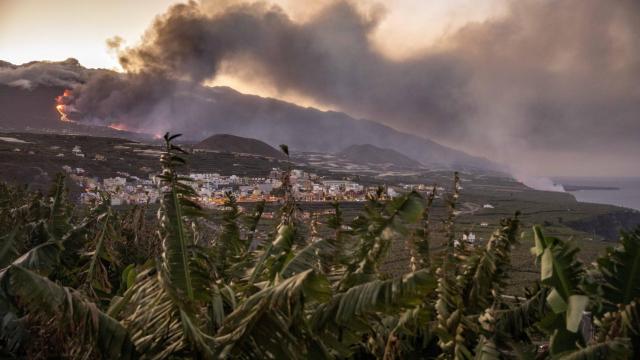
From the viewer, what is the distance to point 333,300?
354 cm

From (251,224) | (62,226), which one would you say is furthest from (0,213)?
(251,224)

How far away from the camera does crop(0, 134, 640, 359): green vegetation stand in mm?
3219

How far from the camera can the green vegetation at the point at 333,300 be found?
10.6 ft

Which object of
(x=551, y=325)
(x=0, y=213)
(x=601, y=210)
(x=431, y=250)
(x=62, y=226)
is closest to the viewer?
(x=551, y=325)

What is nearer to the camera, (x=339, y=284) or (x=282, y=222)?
(x=339, y=284)

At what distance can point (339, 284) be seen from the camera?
454 centimetres

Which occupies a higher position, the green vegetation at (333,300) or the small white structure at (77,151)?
the green vegetation at (333,300)

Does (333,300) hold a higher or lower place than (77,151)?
higher

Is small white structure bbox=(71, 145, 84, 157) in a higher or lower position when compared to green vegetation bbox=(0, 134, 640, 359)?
lower

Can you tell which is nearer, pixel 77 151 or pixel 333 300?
pixel 333 300

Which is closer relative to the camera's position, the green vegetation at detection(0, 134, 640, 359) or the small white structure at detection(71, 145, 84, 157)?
the green vegetation at detection(0, 134, 640, 359)

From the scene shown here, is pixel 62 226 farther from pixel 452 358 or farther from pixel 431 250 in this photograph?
pixel 452 358

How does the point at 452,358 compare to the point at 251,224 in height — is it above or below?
below

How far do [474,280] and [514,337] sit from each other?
0.68 m
